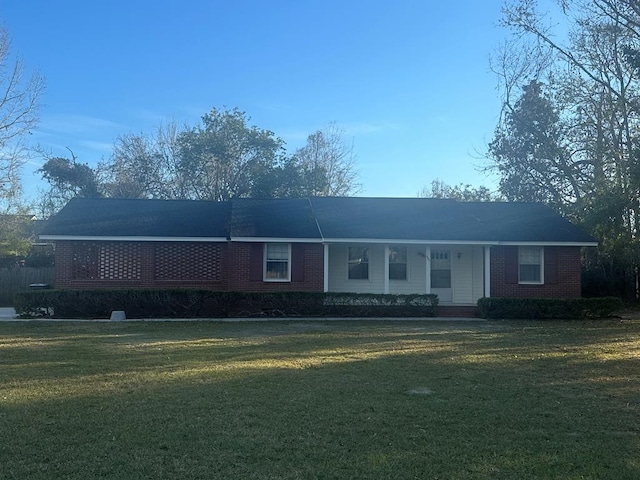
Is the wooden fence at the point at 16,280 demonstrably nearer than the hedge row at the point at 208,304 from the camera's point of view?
No

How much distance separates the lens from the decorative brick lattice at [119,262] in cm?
1953

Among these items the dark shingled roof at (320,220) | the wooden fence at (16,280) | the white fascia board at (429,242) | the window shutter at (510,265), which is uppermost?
the dark shingled roof at (320,220)

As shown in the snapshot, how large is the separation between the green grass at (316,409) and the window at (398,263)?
8.72 meters

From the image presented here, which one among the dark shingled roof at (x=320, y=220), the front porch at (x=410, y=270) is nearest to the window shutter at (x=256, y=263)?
the dark shingled roof at (x=320, y=220)

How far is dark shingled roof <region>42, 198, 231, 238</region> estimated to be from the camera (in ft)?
63.7

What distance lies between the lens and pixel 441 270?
20984 millimetres

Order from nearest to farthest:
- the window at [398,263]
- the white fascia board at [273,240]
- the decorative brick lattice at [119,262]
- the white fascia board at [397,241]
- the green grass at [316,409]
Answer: the green grass at [316,409] < the white fascia board at [273,240] < the white fascia board at [397,241] < the decorative brick lattice at [119,262] < the window at [398,263]

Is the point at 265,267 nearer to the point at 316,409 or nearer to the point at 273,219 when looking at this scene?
the point at 273,219

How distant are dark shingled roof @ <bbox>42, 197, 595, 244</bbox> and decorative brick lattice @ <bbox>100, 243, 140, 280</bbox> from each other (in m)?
0.59

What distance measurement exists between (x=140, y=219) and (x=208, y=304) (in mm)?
5013

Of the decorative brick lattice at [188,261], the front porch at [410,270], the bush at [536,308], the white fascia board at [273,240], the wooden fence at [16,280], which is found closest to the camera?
the bush at [536,308]

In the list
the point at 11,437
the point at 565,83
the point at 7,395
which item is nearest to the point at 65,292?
the point at 7,395

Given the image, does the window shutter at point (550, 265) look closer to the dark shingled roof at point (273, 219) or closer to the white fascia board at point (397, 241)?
the white fascia board at point (397, 241)

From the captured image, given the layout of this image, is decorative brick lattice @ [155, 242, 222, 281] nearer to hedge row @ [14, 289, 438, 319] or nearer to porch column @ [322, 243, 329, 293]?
hedge row @ [14, 289, 438, 319]
